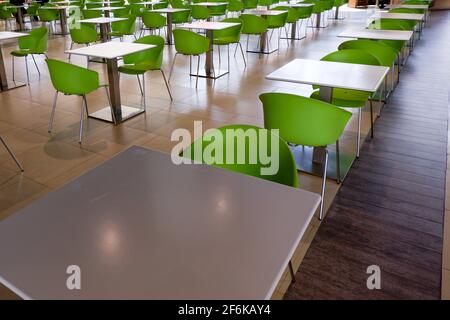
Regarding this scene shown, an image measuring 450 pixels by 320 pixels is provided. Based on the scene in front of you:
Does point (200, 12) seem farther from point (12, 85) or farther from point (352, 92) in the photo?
point (352, 92)

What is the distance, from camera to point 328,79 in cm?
267

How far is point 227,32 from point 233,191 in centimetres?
517

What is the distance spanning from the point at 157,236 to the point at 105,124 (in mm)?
3035

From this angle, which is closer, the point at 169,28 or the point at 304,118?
the point at 304,118

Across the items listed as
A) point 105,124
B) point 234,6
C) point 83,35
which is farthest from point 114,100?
point 234,6

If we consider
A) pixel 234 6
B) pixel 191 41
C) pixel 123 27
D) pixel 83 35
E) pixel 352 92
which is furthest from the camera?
pixel 234 6

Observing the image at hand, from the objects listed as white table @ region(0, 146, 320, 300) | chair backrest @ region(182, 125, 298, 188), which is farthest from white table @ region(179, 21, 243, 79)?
white table @ region(0, 146, 320, 300)

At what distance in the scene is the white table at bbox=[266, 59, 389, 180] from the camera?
8.52ft

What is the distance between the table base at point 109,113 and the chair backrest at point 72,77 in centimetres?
58

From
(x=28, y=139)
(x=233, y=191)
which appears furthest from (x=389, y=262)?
(x=28, y=139)

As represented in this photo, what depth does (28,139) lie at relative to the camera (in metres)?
3.60

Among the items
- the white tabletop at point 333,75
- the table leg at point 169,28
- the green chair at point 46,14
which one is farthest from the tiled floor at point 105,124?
the green chair at point 46,14

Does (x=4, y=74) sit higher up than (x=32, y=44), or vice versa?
(x=32, y=44)

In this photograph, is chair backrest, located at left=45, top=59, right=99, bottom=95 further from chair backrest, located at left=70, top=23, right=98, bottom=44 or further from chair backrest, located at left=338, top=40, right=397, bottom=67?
chair backrest, located at left=70, top=23, right=98, bottom=44
